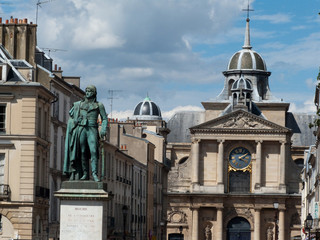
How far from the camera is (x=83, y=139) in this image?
2591 centimetres

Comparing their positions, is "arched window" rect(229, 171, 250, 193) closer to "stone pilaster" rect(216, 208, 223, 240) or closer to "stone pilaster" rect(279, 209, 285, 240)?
"stone pilaster" rect(216, 208, 223, 240)

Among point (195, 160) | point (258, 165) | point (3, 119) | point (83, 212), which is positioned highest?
point (195, 160)

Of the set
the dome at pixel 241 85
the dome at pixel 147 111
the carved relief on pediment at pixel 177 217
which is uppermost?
the dome at pixel 241 85

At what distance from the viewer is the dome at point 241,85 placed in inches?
5428

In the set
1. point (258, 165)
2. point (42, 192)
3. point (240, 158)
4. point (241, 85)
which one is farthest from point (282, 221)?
point (42, 192)

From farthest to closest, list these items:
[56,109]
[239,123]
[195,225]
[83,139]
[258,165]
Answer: [239,123] < [195,225] < [258,165] < [56,109] < [83,139]

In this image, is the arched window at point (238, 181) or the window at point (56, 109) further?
the arched window at point (238, 181)

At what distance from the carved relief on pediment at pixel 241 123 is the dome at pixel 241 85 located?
24.6ft

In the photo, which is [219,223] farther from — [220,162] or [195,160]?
[195,160]

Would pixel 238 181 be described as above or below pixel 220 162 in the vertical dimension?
below

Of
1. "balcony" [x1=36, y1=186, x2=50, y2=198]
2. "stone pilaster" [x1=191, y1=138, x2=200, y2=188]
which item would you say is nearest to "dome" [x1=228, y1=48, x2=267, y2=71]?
"stone pilaster" [x1=191, y1=138, x2=200, y2=188]

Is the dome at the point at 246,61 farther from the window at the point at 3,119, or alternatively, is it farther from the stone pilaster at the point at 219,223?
→ the window at the point at 3,119

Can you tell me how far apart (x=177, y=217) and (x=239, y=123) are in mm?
13693

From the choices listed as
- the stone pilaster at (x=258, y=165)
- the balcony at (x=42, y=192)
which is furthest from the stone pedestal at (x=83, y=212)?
the stone pilaster at (x=258, y=165)
